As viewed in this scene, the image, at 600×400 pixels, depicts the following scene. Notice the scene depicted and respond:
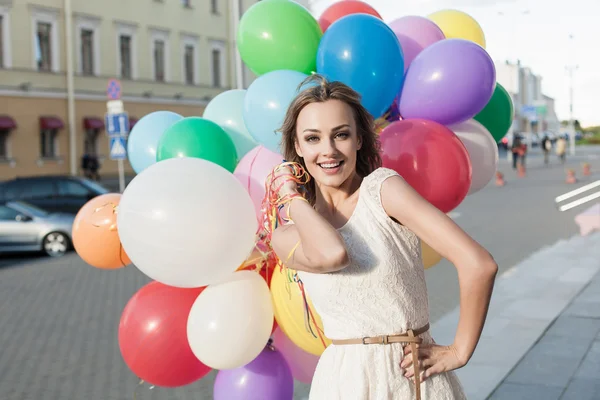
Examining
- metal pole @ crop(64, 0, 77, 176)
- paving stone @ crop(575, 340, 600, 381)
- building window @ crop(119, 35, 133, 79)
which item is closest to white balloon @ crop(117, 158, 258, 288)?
paving stone @ crop(575, 340, 600, 381)

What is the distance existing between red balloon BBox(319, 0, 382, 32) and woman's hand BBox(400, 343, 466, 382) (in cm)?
229

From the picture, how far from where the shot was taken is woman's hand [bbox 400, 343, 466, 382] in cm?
232

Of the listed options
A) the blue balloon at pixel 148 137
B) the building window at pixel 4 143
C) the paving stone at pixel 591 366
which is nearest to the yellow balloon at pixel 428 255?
the blue balloon at pixel 148 137

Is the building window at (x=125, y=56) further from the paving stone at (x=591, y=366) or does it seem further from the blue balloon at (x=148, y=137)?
the blue balloon at (x=148, y=137)

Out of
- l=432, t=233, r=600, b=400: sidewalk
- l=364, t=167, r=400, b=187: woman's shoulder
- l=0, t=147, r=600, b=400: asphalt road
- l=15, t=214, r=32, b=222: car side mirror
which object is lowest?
l=0, t=147, r=600, b=400: asphalt road

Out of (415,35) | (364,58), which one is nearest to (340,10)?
(415,35)

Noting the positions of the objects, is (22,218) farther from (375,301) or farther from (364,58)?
(375,301)

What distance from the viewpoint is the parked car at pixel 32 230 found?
14516 millimetres

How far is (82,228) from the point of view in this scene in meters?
4.00

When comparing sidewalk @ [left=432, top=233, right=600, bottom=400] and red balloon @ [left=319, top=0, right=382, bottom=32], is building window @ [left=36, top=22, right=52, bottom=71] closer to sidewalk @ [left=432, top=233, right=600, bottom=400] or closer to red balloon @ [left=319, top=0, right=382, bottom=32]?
sidewalk @ [left=432, top=233, right=600, bottom=400]

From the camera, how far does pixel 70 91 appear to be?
3388 centimetres

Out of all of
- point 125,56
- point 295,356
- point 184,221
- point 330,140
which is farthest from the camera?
point 125,56

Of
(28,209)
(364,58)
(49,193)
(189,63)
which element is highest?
(189,63)

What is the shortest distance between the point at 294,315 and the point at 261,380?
22.7 inches
